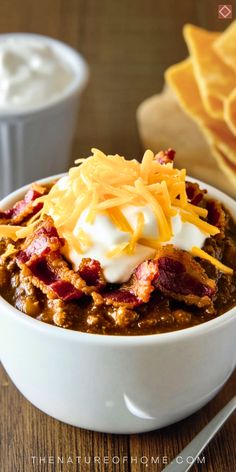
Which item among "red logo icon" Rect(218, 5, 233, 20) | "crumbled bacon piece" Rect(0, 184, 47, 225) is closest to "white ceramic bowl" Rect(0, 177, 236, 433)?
"crumbled bacon piece" Rect(0, 184, 47, 225)

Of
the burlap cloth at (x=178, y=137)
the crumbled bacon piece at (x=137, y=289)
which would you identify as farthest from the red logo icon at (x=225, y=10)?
the crumbled bacon piece at (x=137, y=289)

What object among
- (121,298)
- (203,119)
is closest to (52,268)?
(121,298)

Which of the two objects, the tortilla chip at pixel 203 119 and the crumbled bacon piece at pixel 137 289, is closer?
the crumbled bacon piece at pixel 137 289

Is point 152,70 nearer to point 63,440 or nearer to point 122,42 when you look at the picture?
point 122,42

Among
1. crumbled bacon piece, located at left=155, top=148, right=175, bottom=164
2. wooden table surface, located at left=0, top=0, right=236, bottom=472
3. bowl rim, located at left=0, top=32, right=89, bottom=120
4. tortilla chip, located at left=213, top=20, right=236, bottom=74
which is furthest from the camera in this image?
tortilla chip, located at left=213, top=20, right=236, bottom=74

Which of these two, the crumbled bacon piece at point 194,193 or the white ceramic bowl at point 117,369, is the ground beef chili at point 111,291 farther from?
the crumbled bacon piece at point 194,193

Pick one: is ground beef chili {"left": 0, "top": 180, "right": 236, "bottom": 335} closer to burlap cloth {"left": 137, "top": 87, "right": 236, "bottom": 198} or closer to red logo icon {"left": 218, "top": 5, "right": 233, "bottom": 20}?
burlap cloth {"left": 137, "top": 87, "right": 236, "bottom": 198}

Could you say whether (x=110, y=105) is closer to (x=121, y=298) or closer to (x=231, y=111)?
(x=231, y=111)
